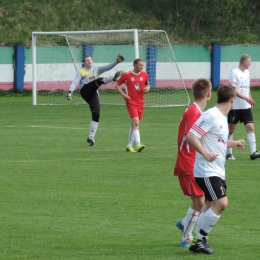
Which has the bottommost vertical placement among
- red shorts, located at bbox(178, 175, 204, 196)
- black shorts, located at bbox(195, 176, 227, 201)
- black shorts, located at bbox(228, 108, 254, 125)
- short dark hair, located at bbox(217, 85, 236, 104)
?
black shorts, located at bbox(228, 108, 254, 125)

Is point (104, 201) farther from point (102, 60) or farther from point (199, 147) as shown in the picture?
point (102, 60)

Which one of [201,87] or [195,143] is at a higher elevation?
[201,87]

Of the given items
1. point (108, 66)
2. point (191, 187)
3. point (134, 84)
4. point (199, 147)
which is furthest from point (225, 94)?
point (108, 66)

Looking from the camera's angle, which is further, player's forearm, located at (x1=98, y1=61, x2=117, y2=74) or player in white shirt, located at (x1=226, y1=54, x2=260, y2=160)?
player's forearm, located at (x1=98, y1=61, x2=117, y2=74)

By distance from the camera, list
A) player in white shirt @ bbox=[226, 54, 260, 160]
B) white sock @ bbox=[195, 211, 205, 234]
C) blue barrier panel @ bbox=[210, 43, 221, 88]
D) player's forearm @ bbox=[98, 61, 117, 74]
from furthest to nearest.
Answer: blue barrier panel @ bbox=[210, 43, 221, 88] → player's forearm @ bbox=[98, 61, 117, 74] → player in white shirt @ bbox=[226, 54, 260, 160] → white sock @ bbox=[195, 211, 205, 234]

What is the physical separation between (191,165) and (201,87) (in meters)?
0.79

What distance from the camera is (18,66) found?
35719 mm

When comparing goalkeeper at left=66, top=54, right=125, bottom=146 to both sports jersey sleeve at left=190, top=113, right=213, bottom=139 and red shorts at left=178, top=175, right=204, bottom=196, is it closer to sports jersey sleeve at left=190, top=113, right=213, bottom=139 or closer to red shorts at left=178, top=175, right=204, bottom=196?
red shorts at left=178, top=175, right=204, bottom=196

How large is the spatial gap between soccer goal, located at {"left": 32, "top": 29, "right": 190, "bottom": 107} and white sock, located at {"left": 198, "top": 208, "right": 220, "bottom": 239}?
81.4 ft

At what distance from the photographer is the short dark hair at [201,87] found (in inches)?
314

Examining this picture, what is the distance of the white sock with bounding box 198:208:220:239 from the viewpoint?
25.0ft

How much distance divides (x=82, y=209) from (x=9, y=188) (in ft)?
6.37

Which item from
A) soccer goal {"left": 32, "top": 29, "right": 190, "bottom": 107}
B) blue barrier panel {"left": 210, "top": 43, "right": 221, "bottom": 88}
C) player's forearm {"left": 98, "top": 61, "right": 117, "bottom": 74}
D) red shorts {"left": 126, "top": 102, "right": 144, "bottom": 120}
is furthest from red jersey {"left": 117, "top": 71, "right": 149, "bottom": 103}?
blue barrier panel {"left": 210, "top": 43, "right": 221, "bottom": 88}

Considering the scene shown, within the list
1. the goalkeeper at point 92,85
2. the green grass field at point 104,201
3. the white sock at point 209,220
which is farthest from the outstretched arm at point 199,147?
the goalkeeper at point 92,85
